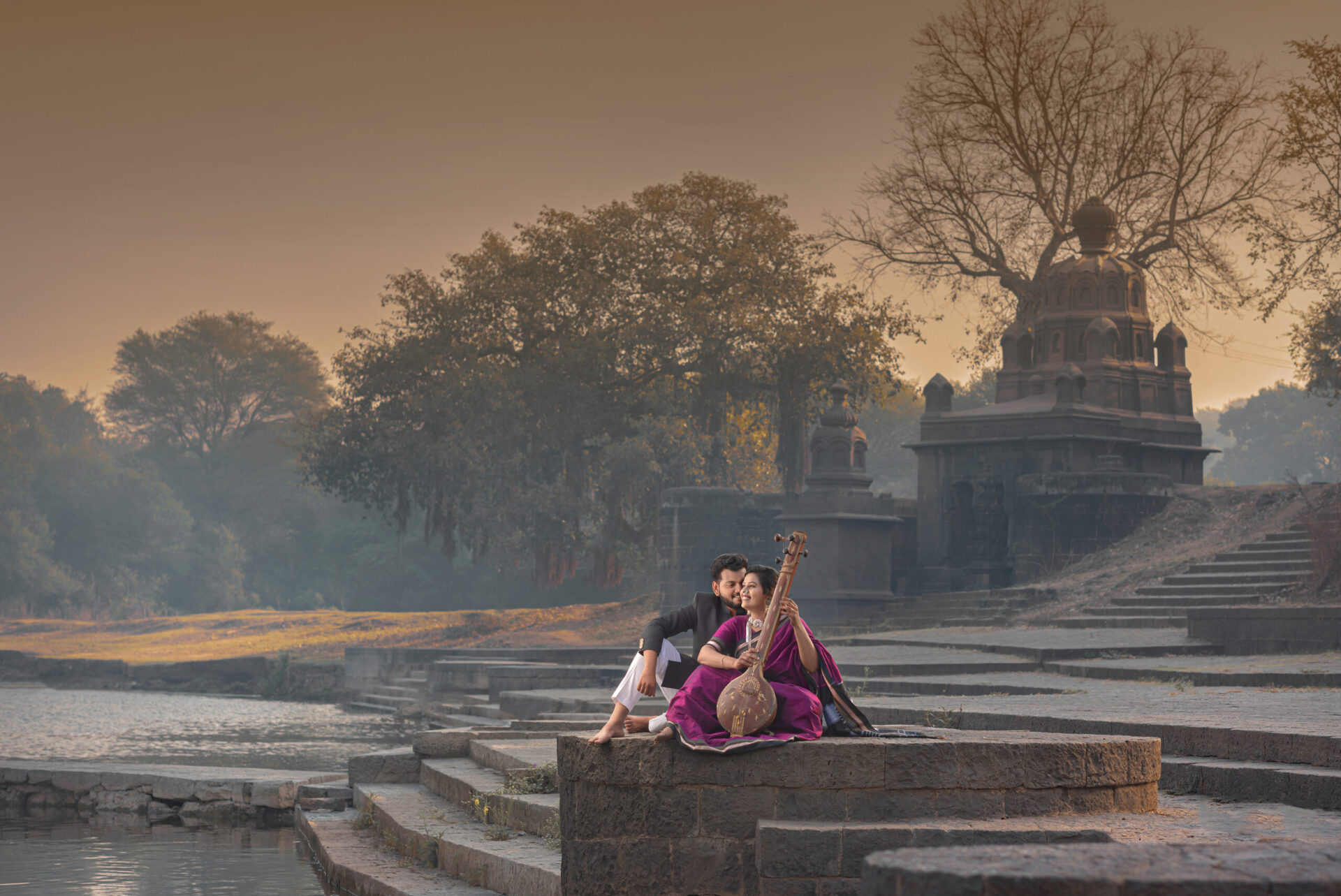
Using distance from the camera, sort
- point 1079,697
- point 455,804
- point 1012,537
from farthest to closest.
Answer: point 1012,537 → point 1079,697 → point 455,804

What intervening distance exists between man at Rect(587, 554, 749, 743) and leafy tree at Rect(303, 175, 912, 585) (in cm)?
3045

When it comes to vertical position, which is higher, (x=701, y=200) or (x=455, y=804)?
(x=701, y=200)

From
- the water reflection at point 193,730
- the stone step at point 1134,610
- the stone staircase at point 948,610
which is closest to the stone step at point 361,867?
the water reflection at point 193,730

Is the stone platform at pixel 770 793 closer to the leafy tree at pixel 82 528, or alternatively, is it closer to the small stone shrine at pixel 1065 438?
the small stone shrine at pixel 1065 438

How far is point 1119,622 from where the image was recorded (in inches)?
898

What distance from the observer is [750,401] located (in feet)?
136

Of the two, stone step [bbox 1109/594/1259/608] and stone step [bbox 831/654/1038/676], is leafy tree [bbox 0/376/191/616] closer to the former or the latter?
stone step [bbox 1109/594/1259/608]

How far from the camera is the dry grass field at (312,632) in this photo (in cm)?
3438

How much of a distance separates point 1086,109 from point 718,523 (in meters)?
14.7

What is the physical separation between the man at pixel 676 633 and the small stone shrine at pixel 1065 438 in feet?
80.1

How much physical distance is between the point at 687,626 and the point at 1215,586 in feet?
60.0

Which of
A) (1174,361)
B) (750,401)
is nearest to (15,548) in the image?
(750,401)

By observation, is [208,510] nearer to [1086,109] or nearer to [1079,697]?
[1086,109]

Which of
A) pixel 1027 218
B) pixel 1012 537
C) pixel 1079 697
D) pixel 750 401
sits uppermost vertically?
pixel 1027 218
